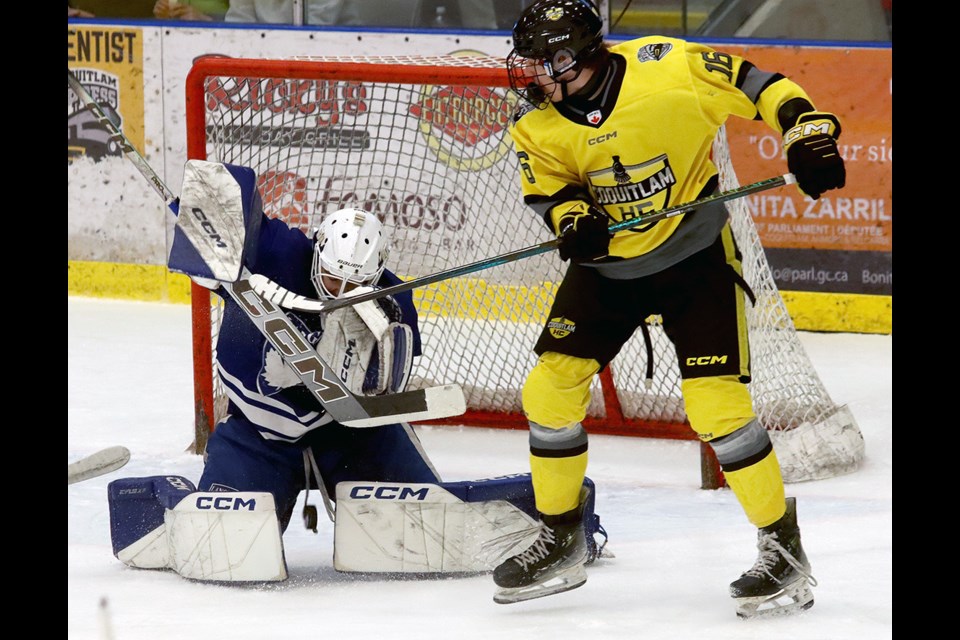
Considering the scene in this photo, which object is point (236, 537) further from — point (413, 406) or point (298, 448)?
point (413, 406)

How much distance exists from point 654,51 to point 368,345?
0.79 m

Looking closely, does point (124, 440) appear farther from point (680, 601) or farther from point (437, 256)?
point (680, 601)

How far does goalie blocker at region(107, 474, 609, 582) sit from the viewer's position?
2.85 meters

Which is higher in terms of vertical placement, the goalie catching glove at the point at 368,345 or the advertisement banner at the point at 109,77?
the advertisement banner at the point at 109,77

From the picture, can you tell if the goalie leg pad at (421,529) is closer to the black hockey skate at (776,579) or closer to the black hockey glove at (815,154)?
the black hockey skate at (776,579)

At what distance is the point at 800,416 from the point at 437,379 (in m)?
1.03

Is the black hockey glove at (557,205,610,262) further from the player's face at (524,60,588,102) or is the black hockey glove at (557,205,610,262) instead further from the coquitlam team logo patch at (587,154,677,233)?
the player's face at (524,60,588,102)

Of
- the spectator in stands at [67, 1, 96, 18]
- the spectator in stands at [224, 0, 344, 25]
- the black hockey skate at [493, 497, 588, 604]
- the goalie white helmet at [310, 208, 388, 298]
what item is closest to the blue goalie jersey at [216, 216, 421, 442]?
the goalie white helmet at [310, 208, 388, 298]

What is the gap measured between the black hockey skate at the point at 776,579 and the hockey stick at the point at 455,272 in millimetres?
566

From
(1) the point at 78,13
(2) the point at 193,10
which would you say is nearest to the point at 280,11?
(2) the point at 193,10

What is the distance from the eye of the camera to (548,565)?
2.75 m

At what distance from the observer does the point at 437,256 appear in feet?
14.3

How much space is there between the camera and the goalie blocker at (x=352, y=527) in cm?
285

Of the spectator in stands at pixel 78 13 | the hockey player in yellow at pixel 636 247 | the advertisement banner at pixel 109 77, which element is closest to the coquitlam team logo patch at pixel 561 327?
the hockey player in yellow at pixel 636 247
